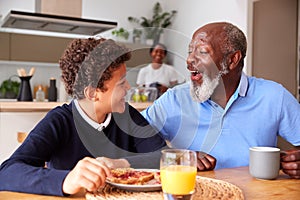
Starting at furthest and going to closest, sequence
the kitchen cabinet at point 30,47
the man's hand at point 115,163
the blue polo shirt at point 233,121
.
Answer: the kitchen cabinet at point 30,47
the blue polo shirt at point 233,121
the man's hand at point 115,163

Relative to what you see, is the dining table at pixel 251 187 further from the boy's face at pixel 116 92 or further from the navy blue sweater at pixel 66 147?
the boy's face at pixel 116 92

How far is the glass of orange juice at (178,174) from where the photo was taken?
30.9 inches

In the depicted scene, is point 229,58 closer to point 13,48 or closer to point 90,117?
point 90,117

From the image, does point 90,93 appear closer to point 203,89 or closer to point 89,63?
point 89,63

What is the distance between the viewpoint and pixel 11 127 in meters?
2.83

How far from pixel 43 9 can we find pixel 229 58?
2.56 m

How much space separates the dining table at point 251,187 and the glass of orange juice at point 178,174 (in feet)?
0.60

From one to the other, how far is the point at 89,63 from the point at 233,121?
0.59 metres

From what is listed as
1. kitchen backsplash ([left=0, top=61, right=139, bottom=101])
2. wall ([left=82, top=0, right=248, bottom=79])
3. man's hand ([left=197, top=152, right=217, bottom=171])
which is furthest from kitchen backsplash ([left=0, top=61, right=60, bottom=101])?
man's hand ([left=197, top=152, right=217, bottom=171])

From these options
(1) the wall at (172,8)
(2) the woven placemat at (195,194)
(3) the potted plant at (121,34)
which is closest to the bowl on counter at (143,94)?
(1) the wall at (172,8)

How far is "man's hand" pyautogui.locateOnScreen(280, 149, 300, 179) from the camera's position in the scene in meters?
1.12

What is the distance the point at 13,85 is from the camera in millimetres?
4602

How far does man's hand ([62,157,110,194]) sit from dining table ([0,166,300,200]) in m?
0.03

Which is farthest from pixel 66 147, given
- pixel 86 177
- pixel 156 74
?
pixel 156 74
